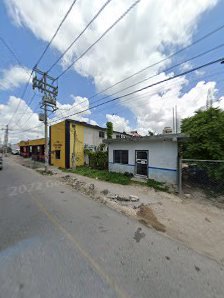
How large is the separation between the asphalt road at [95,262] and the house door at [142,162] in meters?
6.57

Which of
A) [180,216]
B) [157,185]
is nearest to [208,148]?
[157,185]

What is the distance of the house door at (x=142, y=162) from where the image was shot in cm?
1136

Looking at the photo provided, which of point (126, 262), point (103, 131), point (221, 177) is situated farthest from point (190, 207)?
point (103, 131)

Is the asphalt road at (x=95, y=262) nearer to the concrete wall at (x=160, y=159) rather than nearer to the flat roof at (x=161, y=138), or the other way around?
the concrete wall at (x=160, y=159)

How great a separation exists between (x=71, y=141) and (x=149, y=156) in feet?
37.9

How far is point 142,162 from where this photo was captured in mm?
11633

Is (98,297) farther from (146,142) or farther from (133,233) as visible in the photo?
(146,142)

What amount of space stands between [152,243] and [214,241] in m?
1.58

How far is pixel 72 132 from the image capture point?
1997cm

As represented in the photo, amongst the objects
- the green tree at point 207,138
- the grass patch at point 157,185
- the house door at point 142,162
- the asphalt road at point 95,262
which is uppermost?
the green tree at point 207,138

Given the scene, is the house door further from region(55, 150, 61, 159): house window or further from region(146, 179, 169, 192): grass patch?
region(55, 150, 61, 159): house window

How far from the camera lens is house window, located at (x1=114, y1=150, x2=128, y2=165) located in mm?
12889

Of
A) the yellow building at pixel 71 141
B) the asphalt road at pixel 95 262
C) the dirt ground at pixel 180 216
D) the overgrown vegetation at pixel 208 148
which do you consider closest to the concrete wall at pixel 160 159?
the overgrown vegetation at pixel 208 148

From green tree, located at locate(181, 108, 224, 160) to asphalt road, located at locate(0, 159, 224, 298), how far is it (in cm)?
620
